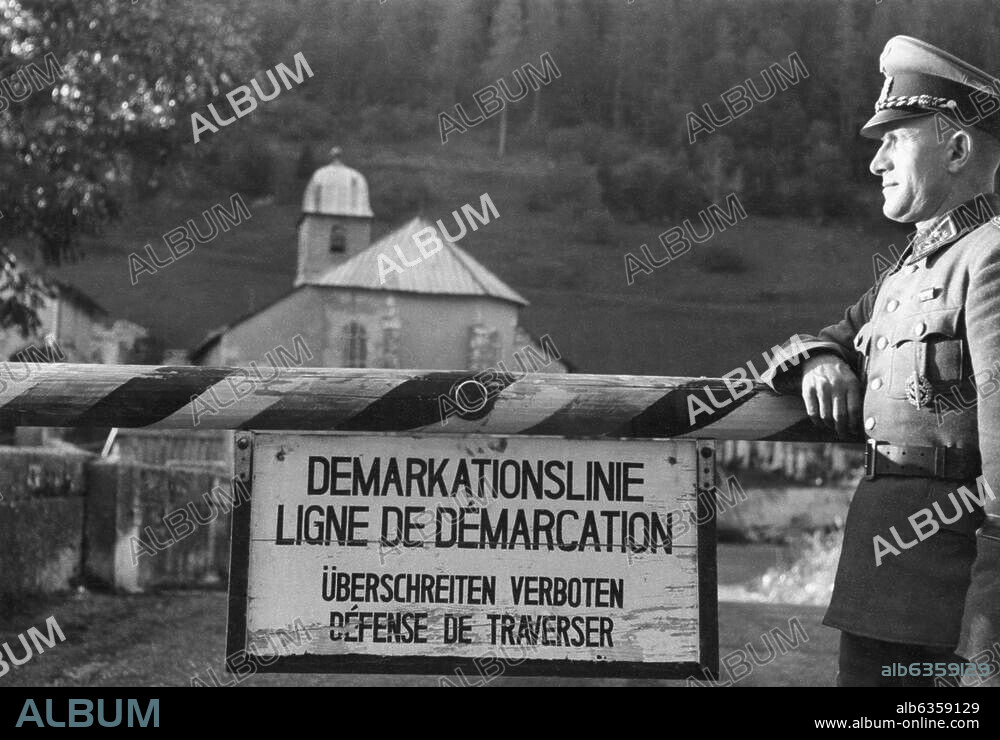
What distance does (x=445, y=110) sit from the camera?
14883 mm

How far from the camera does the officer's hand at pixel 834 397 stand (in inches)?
69.7

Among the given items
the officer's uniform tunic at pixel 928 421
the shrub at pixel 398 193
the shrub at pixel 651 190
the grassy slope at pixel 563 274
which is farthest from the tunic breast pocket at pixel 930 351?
the shrub at pixel 398 193

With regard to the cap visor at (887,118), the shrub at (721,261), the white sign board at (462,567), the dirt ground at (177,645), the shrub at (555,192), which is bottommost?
the dirt ground at (177,645)

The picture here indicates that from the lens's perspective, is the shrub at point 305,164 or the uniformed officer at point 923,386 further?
the shrub at point 305,164

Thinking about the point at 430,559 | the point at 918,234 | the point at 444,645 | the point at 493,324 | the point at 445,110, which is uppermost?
the point at 445,110

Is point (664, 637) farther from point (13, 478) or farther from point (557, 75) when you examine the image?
point (557, 75)

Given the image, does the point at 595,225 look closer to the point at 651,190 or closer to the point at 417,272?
the point at 651,190

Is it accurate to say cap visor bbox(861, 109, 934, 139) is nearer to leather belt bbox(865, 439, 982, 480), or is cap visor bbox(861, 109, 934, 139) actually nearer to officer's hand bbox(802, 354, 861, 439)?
officer's hand bbox(802, 354, 861, 439)

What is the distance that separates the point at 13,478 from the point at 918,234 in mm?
5554

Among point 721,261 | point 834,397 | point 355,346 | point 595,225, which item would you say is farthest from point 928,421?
point 355,346

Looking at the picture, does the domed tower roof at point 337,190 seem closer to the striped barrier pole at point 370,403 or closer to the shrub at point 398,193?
the shrub at point 398,193

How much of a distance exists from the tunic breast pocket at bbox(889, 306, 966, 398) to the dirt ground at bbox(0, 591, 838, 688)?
2230 mm

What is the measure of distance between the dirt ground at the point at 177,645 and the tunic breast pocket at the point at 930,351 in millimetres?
2230

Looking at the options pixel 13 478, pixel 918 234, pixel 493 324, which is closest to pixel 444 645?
pixel 918 234
